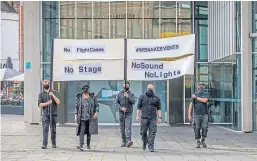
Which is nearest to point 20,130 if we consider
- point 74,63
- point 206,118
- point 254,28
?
point 74,63

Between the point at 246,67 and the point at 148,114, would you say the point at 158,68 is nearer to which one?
the point at 148,114

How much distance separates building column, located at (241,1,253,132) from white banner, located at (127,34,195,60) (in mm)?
4640

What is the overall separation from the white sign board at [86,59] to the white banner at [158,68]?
104cm

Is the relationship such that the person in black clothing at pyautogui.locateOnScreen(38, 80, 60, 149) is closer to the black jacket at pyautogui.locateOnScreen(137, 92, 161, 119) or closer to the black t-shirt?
the black jacket at pyautogui.locateOnScreen(137, 92, 161, 119)

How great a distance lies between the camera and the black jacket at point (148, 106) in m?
13.2

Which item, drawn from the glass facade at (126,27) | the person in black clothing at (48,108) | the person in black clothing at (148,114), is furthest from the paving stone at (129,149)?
the glass facade at (126,27)

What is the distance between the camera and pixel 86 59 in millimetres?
15164

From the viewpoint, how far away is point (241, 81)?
18.5 m

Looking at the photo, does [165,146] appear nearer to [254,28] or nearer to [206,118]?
[206,118]

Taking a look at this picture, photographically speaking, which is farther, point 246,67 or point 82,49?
point 246,67

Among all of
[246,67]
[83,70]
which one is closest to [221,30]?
[246,67]

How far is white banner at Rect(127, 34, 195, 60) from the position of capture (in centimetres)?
1441

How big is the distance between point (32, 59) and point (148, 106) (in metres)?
10.5

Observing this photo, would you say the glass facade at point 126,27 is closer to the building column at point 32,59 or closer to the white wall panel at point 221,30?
the building column at point 32,59
